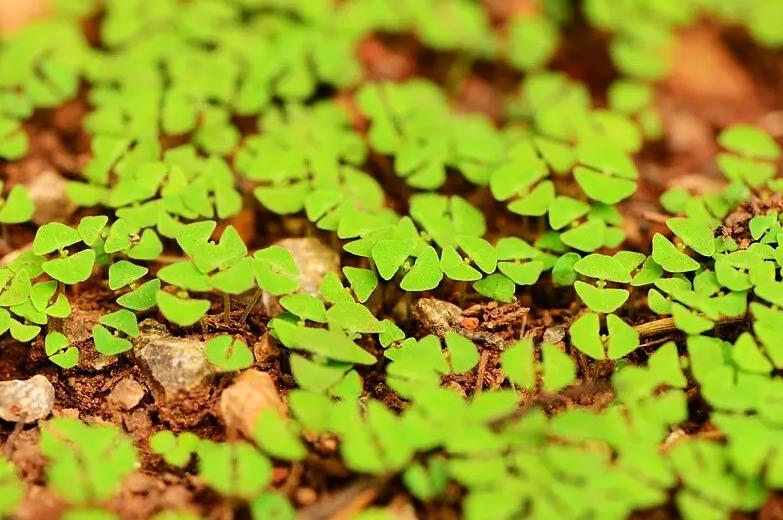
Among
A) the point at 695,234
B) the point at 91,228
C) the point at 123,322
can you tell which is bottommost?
the point at 123,322

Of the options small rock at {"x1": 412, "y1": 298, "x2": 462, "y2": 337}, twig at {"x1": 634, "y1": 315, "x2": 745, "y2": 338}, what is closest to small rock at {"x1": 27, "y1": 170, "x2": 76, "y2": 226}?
small rock at {"x1": 412, "y1": 298, "x2": 462, "y2": 337}

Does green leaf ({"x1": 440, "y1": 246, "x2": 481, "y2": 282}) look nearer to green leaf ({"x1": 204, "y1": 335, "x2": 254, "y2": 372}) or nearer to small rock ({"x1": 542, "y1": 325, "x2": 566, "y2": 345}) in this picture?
small rock ({"x1": 542, "y1": 325, "x2": 566, "y2": 345})

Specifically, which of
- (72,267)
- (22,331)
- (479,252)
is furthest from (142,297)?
(479,252)

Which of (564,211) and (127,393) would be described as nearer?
(127,393)

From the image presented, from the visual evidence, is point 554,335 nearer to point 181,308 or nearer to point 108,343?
point 181,308

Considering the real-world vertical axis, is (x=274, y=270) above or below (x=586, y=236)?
below

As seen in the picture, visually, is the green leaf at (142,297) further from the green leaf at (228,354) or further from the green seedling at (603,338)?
the green seedling at (603,338)
